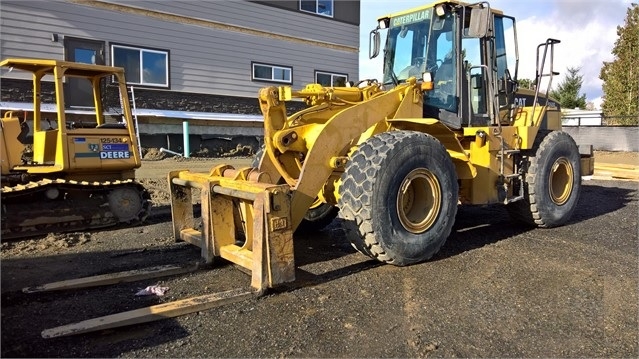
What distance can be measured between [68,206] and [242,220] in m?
3.42

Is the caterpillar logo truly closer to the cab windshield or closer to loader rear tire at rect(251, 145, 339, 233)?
loader rear tire at rect(251, 145, 339, 233)

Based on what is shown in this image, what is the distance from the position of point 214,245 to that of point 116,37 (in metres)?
10.6

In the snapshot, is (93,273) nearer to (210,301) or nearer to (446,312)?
(210,301)

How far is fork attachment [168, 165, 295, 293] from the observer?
422 centimetres

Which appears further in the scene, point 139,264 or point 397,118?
point 397,118

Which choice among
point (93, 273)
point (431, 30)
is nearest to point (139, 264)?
point (93, 273)

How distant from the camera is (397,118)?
18.4 ft

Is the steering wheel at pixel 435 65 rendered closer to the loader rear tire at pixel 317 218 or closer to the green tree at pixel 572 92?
the loader rear tire at pixel 317 218

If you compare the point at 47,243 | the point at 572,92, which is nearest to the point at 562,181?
the point at 47,243

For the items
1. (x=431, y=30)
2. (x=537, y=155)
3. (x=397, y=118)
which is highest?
(x=431, y=30)

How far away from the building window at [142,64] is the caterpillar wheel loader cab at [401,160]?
9.06 m

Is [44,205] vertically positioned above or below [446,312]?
above

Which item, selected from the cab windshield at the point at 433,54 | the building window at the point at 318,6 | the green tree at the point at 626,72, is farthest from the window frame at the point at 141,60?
the green tree at the point at 626,72

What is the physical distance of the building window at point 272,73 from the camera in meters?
16.7
